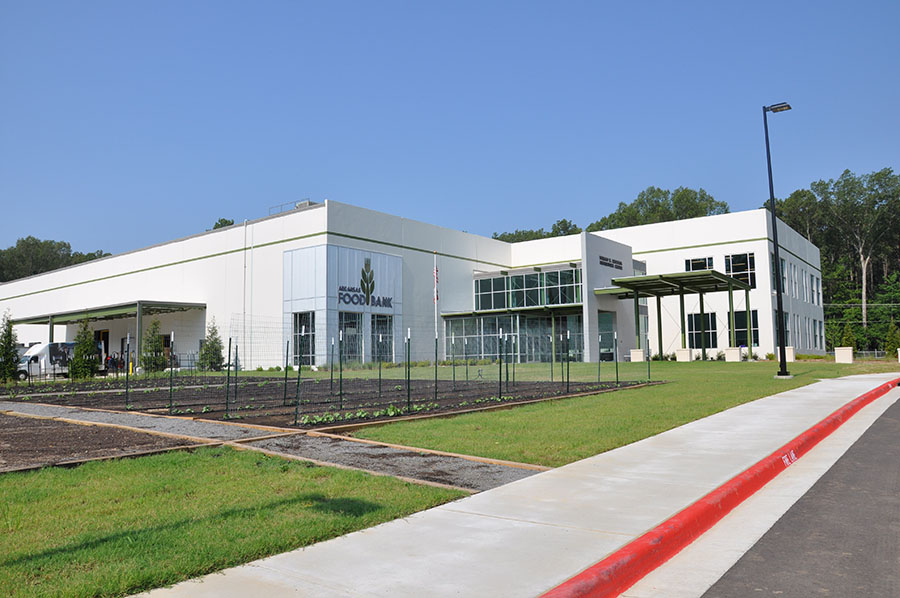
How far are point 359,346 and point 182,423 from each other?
3376 cm

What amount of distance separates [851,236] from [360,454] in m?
102

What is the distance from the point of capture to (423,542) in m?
5.22

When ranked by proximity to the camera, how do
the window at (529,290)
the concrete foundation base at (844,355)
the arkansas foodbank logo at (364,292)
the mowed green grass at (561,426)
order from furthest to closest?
1. the window at (529,290)
2. the arkansas foodbank logo at (364,292)
3. the concrete foundation base at (844,355)
4. the mowed green grass at (561,426)

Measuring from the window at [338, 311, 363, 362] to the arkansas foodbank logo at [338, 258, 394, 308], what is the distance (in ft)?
3.23

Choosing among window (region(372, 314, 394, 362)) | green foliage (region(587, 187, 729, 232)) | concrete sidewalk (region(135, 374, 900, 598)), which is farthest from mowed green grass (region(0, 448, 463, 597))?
green foliage (region(587, 187, 729, 232))

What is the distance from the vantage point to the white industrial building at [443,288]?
47531mm

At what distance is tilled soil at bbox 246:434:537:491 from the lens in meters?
7.77

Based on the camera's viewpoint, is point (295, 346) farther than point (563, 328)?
No

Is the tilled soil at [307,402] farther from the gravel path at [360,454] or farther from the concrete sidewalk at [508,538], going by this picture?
the concrete sidewalk at [508,538]

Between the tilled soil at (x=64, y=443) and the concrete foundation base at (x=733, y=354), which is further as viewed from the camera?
the concrete foundation base at (x=733, y=354)

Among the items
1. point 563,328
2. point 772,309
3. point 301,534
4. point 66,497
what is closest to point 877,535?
point 301,534

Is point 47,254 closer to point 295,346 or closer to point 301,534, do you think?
point 295,346

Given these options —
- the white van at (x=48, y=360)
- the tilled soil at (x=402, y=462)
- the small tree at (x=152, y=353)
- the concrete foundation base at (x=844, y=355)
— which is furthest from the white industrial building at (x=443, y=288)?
the tilled soil at (x=402, y=462)

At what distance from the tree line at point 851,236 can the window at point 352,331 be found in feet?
206
